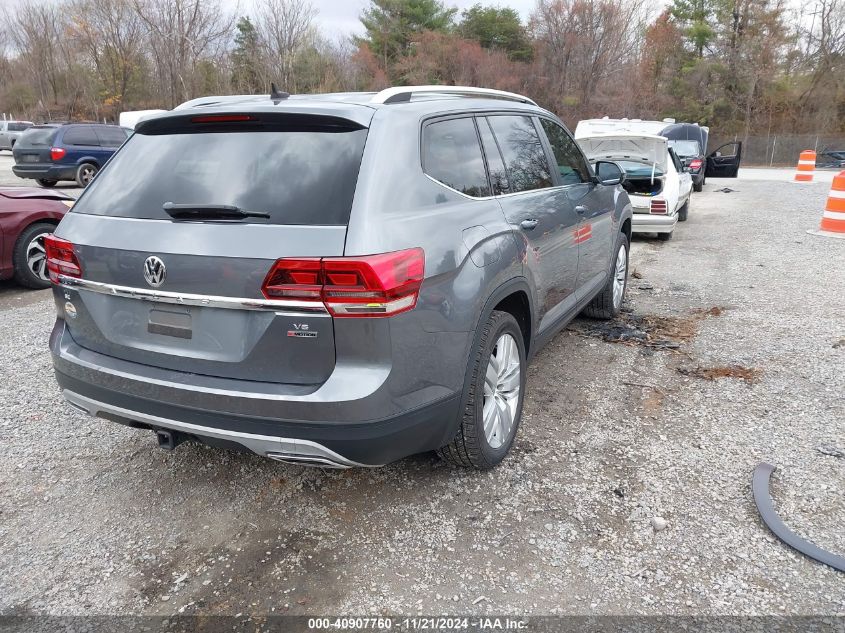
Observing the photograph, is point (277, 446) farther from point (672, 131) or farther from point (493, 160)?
point (672, 131)

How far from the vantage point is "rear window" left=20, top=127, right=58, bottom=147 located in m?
17.3

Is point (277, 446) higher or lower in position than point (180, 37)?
lower

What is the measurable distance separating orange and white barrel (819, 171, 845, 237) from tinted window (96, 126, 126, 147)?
17159 mm

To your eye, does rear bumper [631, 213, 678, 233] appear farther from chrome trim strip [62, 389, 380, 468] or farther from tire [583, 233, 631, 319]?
chrome trim strip [62, 389, 380, 468]

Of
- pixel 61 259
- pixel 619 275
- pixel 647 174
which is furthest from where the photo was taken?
pixel 647 174

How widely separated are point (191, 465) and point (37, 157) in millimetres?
17326

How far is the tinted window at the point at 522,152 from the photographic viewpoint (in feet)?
12.1

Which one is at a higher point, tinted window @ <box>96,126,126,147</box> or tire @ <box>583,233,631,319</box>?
tinted window @ <box>96,126,126,147</box>

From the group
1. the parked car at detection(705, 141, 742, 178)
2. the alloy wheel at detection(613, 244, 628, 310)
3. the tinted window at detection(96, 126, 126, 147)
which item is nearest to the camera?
the alloy wheel at detection(613, 244, 628, 310)

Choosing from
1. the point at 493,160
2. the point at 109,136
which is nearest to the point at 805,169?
the point at 109,136

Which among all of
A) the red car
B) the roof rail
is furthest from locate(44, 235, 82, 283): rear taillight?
the red car

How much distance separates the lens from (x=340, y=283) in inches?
92.8

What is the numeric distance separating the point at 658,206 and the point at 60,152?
606 inches

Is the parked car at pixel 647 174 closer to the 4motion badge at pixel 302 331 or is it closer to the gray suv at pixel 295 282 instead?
the gray suv at pixel 295 282
